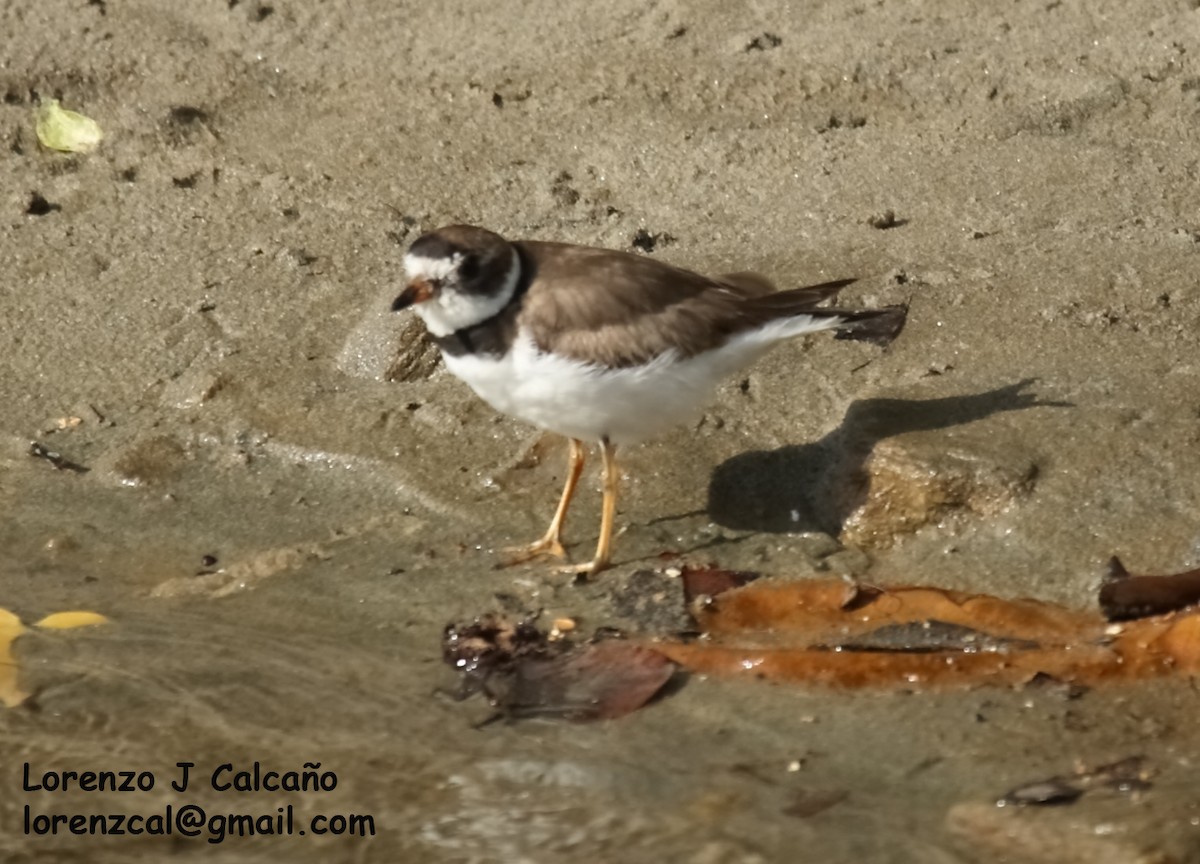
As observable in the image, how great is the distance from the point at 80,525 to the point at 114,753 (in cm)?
128

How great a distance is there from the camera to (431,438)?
238 inches

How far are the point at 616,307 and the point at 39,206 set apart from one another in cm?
297

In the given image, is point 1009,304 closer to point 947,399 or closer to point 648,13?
point 947,399

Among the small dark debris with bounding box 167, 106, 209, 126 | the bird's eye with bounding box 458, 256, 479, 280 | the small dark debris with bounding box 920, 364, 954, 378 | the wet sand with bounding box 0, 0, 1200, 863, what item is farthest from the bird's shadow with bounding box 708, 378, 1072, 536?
the small dark debris with bounding box 167, 106, 209, 126

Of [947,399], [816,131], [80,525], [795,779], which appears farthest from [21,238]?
[795,779]

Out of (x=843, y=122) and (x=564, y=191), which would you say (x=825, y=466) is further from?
(x=843, y=122)

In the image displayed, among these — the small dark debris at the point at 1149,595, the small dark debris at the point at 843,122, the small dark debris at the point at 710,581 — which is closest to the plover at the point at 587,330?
the small dark debris at the point at 710,581

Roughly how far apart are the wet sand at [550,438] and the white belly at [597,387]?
1.35ft

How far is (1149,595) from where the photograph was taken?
15.7 feet

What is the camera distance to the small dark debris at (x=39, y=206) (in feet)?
23.5

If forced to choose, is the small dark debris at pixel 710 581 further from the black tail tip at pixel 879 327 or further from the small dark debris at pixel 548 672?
the black tail tip at pixel 879 327

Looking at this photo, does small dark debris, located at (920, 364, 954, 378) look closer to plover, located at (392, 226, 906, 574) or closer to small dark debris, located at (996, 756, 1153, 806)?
plover, located at (392, 226, 906, 574)

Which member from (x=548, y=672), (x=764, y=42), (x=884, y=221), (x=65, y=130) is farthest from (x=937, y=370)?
(x=65, y=130)

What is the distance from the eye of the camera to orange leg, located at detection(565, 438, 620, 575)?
5.40m
